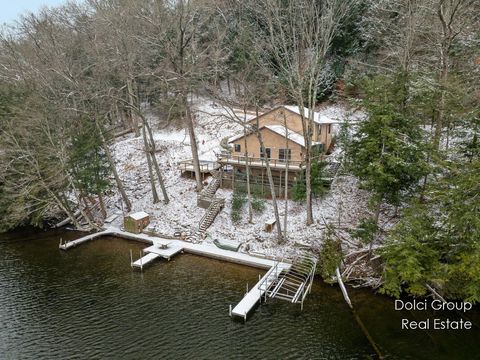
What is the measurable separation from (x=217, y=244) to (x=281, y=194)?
6.90m

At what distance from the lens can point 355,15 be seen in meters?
37.7

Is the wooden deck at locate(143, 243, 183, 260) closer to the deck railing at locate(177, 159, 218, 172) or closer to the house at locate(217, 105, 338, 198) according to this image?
the house at locate(217, 105, 338, 198)

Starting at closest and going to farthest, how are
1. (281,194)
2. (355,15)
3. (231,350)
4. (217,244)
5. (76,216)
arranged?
(231,350) < (217,244) < (281,194) < (76,216) < (355,15)

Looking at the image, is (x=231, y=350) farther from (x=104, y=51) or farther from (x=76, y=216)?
(x=104, y=51)

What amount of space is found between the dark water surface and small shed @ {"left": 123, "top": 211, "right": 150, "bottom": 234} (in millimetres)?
4372

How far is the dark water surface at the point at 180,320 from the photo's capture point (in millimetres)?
14609

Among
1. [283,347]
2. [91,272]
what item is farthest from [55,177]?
[283,347]

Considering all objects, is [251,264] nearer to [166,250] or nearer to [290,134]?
[166,250]

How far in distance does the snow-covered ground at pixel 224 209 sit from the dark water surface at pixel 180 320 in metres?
3.28

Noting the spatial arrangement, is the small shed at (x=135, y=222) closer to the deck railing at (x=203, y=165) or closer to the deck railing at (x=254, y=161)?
the deck railing at (x=203, y=165)

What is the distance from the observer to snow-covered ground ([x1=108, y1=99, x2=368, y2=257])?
23.3 m

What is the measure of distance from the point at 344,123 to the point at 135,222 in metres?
17.1

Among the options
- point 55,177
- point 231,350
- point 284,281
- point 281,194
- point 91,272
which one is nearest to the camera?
point 231,350

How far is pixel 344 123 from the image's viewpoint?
2200 cm
